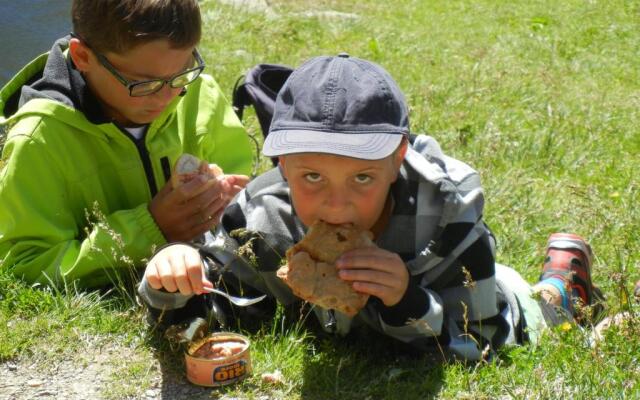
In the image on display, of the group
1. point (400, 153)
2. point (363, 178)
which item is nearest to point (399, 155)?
point (400, 153)

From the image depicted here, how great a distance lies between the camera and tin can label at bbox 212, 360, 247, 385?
3.29 meters

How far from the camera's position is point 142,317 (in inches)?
147

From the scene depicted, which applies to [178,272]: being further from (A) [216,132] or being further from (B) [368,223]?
(A) [216,132]

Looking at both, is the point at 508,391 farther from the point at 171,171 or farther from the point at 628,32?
the point at 628,32

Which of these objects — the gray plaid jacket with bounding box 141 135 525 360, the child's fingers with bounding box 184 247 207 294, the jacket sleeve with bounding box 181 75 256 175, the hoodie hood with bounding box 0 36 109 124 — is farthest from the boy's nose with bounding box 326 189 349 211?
the jacket sleeve with bounding box 181 75 256 175

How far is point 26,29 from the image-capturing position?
285 inches

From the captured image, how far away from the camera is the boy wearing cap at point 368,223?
3.05 m

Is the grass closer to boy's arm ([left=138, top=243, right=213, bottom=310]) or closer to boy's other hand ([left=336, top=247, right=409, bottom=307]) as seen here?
boy's arm ([left=138, top=243, right=213, bottom=310])

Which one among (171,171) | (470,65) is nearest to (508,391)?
(171,171)

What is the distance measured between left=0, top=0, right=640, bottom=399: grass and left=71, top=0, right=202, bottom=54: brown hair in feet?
3.72

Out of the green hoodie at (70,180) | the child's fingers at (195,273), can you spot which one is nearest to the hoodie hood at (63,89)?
the green hoodie at (70,180)

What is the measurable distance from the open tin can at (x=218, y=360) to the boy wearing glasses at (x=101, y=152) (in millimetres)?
636

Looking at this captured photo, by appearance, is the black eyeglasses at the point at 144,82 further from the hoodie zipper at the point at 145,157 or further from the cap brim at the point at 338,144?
the cap brim at the point at 338,144

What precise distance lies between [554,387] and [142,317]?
167 cm
